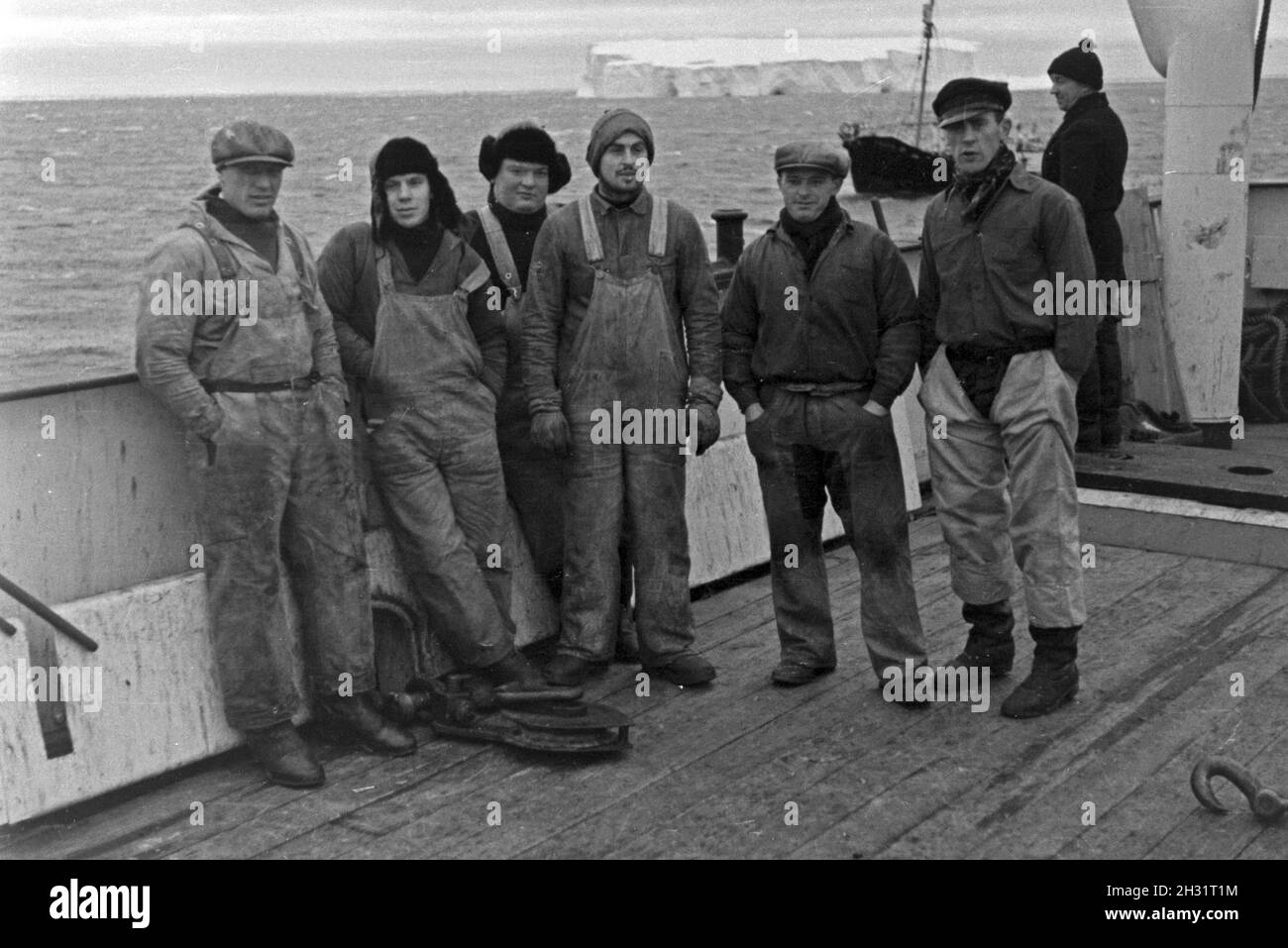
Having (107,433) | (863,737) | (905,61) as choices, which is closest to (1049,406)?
(863,737)

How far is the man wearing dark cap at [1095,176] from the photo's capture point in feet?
25.6

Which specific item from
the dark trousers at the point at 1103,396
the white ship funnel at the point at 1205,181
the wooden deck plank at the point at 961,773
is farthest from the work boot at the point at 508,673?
the white ship funnel at the point at 1205,181

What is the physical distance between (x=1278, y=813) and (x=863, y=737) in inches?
50.1

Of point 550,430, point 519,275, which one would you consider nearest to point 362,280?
point 519,275

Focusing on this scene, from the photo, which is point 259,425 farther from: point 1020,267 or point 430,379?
point 1020,267

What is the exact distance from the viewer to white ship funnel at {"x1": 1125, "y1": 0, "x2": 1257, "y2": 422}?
26.3 feet

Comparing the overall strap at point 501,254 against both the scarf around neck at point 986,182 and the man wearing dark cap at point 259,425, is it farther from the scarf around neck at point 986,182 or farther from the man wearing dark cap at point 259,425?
the scarf around neck at point 986,182

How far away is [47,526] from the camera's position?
4598 mm

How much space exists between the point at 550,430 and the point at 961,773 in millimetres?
1768

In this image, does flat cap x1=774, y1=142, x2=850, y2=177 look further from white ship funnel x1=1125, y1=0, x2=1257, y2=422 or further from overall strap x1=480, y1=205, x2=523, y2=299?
white ship funnel x1=1125, y1=0, x2=1257, y2=422

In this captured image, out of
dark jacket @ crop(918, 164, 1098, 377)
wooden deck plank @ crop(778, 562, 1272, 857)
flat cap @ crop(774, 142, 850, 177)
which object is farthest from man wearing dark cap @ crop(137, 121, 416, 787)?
dark jacket @ crop(918, 164, 1098, 377)

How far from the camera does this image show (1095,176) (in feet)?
25.7

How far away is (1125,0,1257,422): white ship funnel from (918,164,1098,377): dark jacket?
3.56 meters

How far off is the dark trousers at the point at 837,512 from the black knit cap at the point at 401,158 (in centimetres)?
144
